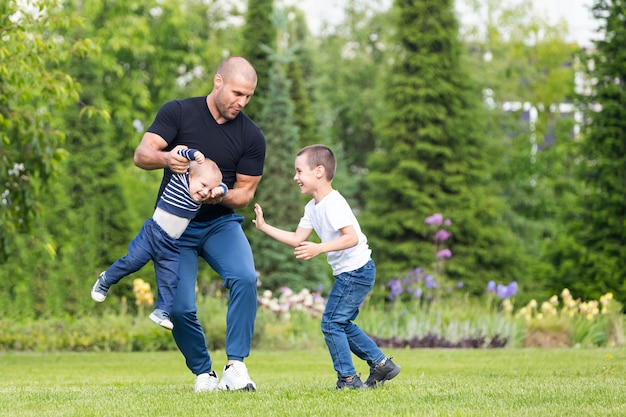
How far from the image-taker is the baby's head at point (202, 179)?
621 centimetres

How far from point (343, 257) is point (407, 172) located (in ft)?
53.8

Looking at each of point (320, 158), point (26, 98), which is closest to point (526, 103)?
point (26, 98)

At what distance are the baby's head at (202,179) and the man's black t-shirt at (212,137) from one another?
1.17ft

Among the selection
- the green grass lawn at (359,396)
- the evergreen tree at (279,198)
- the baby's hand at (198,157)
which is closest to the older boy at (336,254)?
the green grass lawn at (359,396)

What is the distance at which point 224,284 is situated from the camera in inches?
260

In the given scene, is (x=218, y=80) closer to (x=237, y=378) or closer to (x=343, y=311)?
(x=343, y=311)

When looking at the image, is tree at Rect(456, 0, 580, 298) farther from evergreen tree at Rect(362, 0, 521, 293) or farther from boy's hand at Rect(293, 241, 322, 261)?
boy's hand at Rect(293, 241, 322, 261)

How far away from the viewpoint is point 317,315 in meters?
15.8

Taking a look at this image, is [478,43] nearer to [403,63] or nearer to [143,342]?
[403,63]

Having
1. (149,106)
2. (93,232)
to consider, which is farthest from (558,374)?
(149,106)

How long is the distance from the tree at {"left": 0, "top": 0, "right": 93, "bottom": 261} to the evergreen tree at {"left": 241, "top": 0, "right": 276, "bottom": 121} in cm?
926

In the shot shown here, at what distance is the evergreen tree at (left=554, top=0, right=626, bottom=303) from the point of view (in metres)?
18.2

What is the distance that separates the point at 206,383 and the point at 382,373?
120 cm

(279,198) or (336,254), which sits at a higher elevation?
(279,198)
